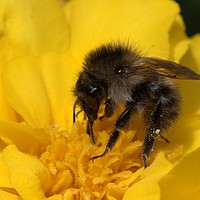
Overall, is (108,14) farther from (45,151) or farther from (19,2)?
(45,151)

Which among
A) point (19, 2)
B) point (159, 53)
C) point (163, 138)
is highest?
point (19, 2)

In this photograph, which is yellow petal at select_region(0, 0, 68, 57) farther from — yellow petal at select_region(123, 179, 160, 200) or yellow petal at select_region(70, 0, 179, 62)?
yellow petal at select_region(123, 179, 160, 200)

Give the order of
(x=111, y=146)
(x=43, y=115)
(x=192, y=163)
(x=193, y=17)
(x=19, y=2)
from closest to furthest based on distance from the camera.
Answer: (x=192, y=163) < (x=111, y=146) < (x=43, y=115) < (x=19, y=2) < (x=193, y=17)

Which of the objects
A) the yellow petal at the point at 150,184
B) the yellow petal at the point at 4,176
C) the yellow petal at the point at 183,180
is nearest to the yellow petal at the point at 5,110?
the yellow petal at the point at 4,176

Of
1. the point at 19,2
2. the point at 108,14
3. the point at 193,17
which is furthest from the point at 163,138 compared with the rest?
the point at 193,17

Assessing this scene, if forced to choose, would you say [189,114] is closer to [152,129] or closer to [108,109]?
[152,129]

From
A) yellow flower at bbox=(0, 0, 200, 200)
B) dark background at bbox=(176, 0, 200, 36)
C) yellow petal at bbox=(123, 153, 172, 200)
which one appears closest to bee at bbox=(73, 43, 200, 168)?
yellow flower at bbox=(0, 0, 200, 200)

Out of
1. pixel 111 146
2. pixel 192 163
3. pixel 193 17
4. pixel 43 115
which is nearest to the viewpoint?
pixel 192 163
